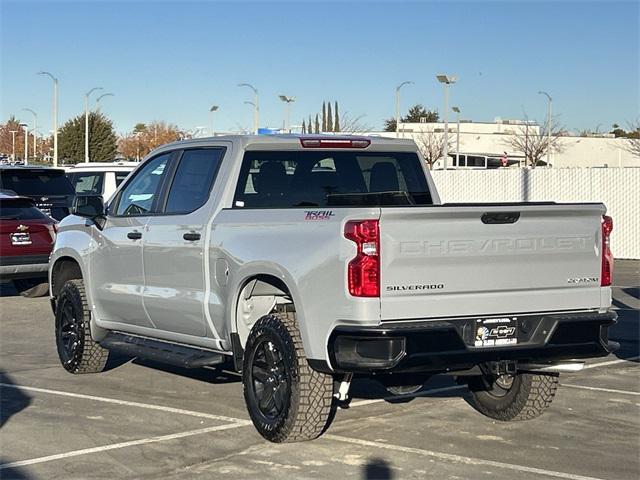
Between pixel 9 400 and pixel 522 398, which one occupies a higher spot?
pixel 522 398

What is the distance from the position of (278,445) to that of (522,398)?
198cm

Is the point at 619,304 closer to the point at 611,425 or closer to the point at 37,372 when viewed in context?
the point at 611,425

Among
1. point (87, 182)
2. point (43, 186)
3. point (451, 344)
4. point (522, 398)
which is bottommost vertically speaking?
point (522, 398)

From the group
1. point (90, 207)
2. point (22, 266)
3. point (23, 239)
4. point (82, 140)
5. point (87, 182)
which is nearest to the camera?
point (90, 207)

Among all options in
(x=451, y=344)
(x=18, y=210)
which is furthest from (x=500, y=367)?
(x=18, y=210)

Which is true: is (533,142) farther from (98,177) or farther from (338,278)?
(338,278)

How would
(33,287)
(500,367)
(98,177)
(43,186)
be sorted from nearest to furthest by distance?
(500,367)
(33,287)
(43,186)
(98,177)

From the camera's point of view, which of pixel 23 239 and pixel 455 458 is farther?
pixel 23 239

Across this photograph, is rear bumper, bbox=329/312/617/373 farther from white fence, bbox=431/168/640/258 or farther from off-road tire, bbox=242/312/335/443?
white fence, bbox=431/168/640/258

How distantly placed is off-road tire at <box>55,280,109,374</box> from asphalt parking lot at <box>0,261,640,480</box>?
0.13 meters

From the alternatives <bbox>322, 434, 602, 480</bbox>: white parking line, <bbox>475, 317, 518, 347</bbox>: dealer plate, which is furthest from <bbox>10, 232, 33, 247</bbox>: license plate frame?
<bbox>475, 317, 518, 347</bbox>: dealer plate

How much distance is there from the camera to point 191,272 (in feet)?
25.5

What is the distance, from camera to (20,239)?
15.3 meters

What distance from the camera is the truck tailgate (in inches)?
241
